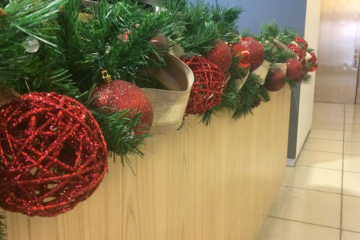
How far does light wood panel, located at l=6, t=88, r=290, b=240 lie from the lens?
1.52 ft

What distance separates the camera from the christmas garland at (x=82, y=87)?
0.28 metres

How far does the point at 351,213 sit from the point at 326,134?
1.47 m

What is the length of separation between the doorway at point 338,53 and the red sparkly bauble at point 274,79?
4.06m

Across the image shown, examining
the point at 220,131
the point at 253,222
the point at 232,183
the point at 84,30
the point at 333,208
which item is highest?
the point at 84,30

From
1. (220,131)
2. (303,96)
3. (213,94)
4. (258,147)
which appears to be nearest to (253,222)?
(258,147)

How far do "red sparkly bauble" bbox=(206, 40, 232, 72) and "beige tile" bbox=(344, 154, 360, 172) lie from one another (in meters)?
2.02

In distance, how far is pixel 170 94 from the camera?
49 cm

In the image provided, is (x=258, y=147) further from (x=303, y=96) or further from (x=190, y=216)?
(x=303, y=96)

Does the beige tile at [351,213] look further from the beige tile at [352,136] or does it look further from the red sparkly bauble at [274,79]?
the beige tile at [352,136]

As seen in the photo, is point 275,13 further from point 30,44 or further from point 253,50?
point 30,44

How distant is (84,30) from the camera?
0.41 metres

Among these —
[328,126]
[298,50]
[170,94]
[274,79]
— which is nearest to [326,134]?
[328,126]

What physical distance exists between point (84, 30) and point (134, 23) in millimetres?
58

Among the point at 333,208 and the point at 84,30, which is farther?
the point at 333,208
